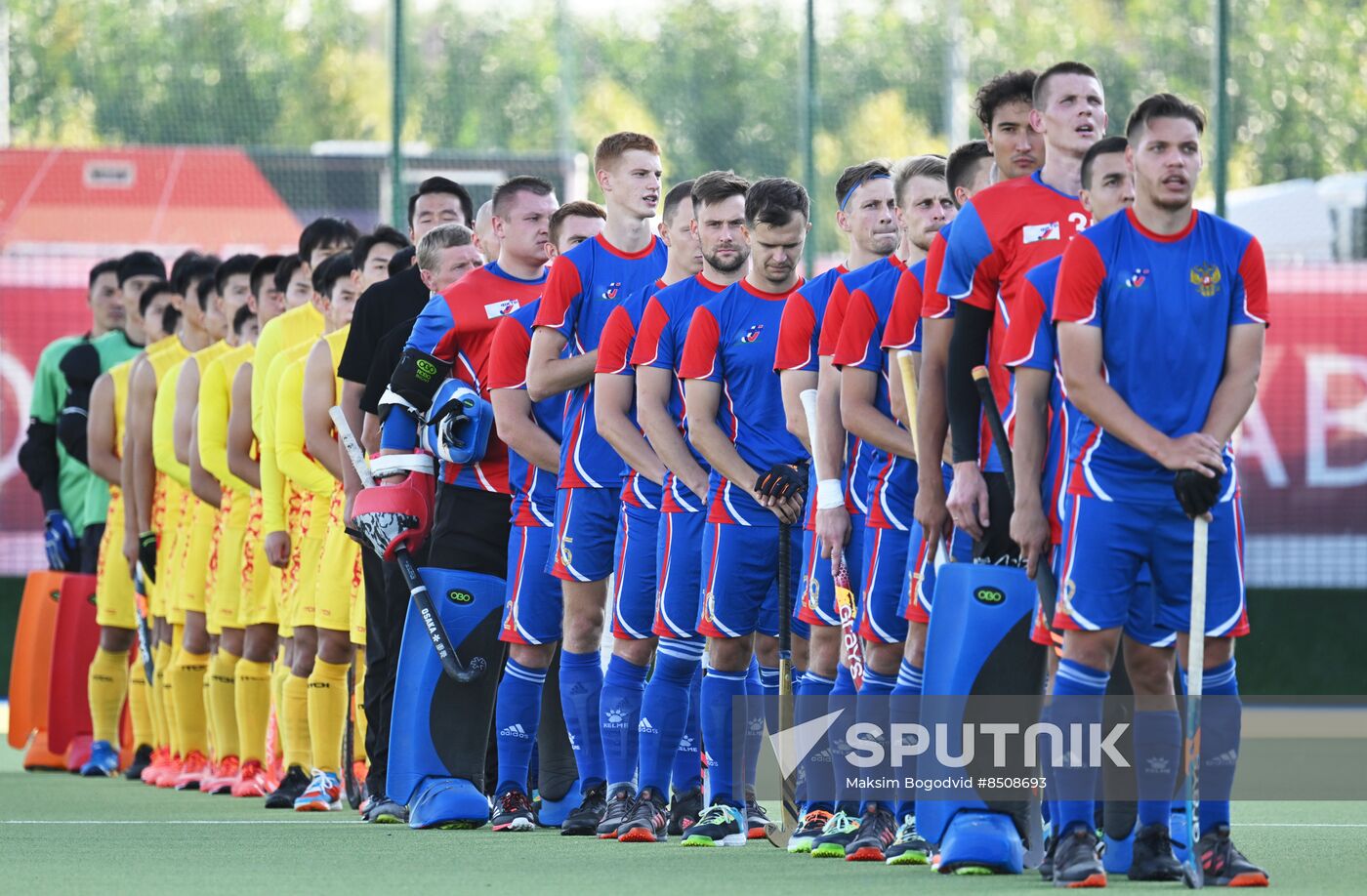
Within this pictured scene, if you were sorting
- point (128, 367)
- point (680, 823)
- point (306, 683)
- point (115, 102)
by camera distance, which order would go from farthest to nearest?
point (115, 102)
point (128, 367)
point (306, 683)
point (680, 823)

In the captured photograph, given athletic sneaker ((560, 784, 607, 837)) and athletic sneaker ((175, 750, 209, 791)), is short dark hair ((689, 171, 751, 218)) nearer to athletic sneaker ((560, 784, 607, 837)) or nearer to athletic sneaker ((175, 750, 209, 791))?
athletic sneaker ((560, 784, 607, 837))

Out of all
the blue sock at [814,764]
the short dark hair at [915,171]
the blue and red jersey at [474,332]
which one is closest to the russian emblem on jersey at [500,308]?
the blue and red jersey at [474,332]

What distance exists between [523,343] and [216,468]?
7.82 feet

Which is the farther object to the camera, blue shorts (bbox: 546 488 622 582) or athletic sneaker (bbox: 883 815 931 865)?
blue shorts (bbox: 546 488 622 582)

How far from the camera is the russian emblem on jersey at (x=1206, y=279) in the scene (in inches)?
229

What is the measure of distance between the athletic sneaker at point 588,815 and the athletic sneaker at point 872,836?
1174 millimetres

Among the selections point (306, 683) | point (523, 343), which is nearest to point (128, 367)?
point (306, 683)

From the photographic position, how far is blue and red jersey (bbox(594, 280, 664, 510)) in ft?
25.1

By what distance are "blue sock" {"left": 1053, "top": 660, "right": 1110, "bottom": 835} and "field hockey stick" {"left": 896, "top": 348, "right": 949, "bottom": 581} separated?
1.82 feet

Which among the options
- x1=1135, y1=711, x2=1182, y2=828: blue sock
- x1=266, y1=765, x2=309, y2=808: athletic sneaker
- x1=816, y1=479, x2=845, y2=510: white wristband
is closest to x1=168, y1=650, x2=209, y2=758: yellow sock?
x1=266, y1=765, x2=309, y2=808: athletic sneaker

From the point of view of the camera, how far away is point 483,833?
7637 mm

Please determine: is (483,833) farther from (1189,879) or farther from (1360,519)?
(1360,519)

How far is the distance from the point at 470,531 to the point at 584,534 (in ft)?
1.50

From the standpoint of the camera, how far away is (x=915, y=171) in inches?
285
